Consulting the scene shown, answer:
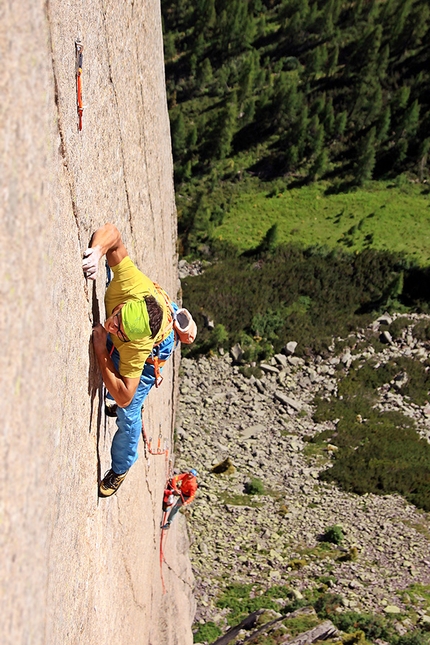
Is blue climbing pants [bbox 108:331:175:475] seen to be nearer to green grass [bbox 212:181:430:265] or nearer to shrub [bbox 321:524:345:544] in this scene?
shrub [bbox 321:524:345:544]

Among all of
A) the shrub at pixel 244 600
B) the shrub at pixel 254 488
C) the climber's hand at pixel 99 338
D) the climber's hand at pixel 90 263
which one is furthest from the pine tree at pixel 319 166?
the climber's hand at pixel 90 263

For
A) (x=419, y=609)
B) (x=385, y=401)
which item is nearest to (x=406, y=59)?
(x=385, y=401)

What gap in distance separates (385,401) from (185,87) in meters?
34.9

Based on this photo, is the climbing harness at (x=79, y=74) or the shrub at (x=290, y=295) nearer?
the climbing harness at (x=79, y=74)

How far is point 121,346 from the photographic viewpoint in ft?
10.8

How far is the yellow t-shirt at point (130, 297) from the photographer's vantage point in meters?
3.37

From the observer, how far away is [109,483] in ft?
12.2

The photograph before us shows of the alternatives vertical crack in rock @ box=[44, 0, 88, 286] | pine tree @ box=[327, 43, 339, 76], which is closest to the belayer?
vertical crack in rock @ box=[44, 0, 88, 286]

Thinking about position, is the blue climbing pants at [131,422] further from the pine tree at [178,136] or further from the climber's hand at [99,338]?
the pine tree at [178,136]

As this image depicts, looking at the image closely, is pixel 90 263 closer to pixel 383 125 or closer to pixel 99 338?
pixel 99 338

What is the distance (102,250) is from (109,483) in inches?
61.2

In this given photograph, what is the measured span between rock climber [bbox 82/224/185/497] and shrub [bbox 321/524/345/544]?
43.2 ft

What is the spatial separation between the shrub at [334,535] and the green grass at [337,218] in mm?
16961

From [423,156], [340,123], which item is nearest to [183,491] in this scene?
[423,156]
